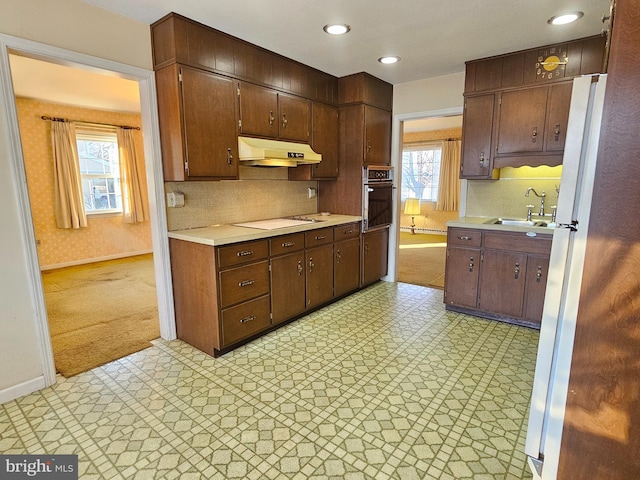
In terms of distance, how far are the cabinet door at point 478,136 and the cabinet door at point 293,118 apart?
1610 millimetres

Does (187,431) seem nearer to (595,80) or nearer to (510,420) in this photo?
(510,420)

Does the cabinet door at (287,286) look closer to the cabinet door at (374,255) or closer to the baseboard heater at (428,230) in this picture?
the cabinet door at (374,255)

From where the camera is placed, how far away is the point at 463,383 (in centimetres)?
229

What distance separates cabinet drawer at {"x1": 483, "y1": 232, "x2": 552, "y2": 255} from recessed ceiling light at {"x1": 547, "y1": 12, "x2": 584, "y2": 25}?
1617 mm

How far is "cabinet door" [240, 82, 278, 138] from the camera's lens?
299 cm

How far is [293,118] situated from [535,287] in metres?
2.74

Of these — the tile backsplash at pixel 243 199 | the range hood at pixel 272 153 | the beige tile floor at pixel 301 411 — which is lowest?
the beige tile floor at pixel 301 411

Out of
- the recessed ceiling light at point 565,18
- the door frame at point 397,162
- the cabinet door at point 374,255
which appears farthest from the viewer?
the cabinet door at point 374,255

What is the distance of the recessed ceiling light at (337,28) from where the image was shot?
103 inches

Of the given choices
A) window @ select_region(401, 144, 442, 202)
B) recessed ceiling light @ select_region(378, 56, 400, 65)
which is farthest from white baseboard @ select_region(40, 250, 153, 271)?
window @ select_region(401, 144, 442, 202)

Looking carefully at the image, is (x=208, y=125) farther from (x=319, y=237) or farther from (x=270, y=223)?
(x=319, y=237)

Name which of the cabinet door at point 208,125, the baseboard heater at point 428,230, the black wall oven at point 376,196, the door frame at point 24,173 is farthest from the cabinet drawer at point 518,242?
the baseboard heater at point 428,230

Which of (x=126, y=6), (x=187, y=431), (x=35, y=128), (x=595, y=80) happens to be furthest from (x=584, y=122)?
(x=35, y=128)

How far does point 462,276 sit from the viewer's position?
11.3ft
